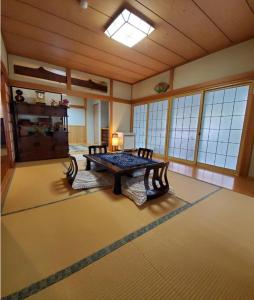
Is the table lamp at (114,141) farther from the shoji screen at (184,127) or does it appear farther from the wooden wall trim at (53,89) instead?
the shoji screen at (184,127)

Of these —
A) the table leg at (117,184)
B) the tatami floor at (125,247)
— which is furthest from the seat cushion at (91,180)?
the table leg at (117,184)

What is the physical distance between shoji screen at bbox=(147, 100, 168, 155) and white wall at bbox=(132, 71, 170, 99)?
53 cm

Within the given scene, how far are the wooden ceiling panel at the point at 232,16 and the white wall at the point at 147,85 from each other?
1981 millimetres

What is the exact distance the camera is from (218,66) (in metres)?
3.33

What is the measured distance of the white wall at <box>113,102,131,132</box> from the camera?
585 cm

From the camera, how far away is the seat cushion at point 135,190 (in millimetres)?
1975

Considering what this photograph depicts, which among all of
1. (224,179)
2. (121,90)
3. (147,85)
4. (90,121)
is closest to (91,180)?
(224,179)

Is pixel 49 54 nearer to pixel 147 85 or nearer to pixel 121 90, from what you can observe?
pixel 121 90

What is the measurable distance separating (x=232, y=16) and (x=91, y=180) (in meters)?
3.58

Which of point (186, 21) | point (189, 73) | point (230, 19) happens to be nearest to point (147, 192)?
point (186, 21)

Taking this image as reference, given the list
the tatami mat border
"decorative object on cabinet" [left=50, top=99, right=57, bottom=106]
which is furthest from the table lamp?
the tatami mat border

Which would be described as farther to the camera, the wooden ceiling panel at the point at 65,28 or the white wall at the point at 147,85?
the white wall at the point at 147,85

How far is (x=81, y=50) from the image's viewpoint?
345 centimetres

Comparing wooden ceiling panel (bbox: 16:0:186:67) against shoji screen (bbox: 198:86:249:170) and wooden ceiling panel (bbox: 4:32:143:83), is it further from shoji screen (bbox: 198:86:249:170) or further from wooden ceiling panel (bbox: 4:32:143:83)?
shoji screen (bbox: 198:86:249:170)
